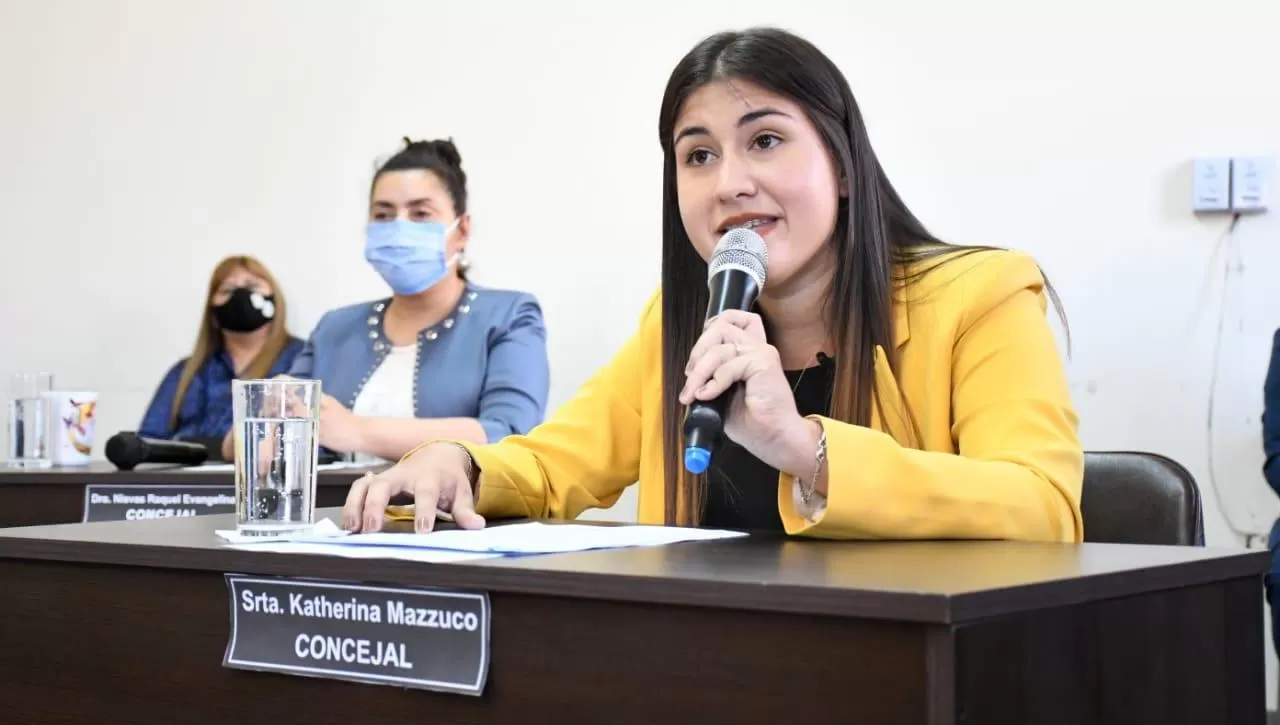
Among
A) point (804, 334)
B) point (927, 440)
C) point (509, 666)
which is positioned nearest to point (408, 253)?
point (804, 334)

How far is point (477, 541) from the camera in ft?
3.34

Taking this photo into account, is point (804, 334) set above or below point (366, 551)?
above

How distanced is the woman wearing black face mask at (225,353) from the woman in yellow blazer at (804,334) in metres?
2.29

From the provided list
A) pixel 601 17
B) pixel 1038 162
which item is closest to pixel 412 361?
pixel 601 17

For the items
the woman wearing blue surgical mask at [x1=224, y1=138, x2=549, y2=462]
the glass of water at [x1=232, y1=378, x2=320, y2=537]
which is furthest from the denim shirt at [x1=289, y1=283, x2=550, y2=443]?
the glass of water at [x1=232, y1=378, x2=320, y2=537]

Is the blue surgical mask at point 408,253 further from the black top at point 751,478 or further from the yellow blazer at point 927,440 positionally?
the black top at point 751,478

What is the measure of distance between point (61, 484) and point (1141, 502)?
174cm

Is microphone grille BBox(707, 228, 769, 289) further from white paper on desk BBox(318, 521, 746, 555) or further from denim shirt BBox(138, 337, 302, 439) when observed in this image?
denim shirt BBox(138, 337, 302, 439)

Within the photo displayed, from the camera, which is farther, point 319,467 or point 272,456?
point 319,467

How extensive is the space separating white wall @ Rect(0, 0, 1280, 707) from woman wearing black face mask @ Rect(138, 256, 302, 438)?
0.20 meters

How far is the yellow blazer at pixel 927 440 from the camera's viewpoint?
106 cm

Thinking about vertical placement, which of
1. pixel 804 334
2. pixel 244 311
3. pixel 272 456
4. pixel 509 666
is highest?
pixel 244 311

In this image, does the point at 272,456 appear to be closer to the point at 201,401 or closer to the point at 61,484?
the point at 61,484

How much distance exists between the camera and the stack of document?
0.95m
